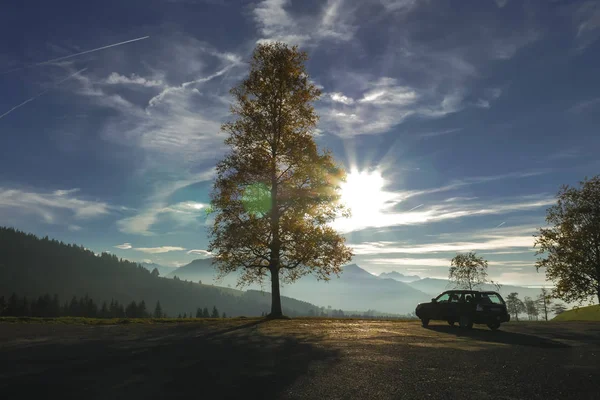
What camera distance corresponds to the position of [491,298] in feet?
70.0

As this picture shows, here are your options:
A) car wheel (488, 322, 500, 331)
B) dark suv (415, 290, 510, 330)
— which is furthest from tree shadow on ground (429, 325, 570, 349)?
car wheel (488, 322, 500, 331)

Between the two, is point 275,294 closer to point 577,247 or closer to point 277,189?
point 277,189

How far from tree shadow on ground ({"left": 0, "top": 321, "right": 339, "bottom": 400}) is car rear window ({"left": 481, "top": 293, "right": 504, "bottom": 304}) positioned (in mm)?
13177

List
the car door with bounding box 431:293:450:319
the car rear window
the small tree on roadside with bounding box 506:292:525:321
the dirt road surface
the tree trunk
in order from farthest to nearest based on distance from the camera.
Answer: the small tree on roadside with bounding box 506:292:525:321 < the tree trunk < the car door with bounding box 431:293:450:319 < the car rear window < the dirt road surface

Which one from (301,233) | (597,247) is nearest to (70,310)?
(301,233)

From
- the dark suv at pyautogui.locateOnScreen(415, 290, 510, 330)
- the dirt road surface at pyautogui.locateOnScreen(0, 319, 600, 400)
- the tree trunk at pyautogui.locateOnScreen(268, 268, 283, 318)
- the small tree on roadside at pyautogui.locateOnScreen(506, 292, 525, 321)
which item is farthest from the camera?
the small tree on roadside at pyautogui.locateOnScreen(506, 292, 525, 321)

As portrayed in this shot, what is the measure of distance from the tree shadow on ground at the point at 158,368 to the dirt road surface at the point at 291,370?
0.02m

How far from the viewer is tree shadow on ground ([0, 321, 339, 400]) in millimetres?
6461

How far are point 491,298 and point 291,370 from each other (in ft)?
56.2

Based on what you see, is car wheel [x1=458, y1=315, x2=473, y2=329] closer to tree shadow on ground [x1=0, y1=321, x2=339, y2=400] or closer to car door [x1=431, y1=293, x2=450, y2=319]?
car door [x1=431, y1=293, x2=450, y2=319]

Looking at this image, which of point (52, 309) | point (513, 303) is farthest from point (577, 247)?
point (52, 309)

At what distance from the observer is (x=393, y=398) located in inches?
239

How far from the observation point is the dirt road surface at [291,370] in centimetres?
639

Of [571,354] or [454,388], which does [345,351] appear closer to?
[454,388]
